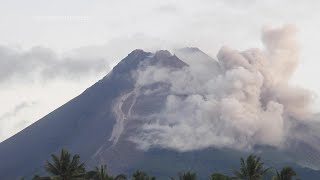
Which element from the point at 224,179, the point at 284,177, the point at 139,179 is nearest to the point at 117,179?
the point at 139,179

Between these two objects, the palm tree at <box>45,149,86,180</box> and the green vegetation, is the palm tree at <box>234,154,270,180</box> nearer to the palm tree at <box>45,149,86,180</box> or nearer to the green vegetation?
the green vegetation

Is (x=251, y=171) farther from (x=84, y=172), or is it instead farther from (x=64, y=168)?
(x=64, y=168)

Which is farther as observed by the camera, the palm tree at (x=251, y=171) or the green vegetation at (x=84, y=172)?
the palm tree at (x=251, y=171)

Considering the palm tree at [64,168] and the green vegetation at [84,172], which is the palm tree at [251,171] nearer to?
the green vegetation at [84,172]

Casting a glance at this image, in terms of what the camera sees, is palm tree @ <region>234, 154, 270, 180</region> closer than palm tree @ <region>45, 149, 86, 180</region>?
No

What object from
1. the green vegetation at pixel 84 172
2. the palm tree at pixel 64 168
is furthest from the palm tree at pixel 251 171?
the palm tree at pixel 64 168

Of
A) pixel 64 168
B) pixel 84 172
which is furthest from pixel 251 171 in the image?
pixel 64 168

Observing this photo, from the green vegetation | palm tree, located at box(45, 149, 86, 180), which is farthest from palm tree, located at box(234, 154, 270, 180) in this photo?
palm tree, located at box(45, 149, 86, 180)

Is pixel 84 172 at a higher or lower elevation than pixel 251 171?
lower

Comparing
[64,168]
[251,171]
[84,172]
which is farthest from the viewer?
[251,171]

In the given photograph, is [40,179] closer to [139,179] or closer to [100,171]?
[100,171]

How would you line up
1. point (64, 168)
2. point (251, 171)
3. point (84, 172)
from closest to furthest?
point (64, 168) < point (84, 172) < point (251, 171)

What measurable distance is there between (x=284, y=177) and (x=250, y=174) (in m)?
6.36

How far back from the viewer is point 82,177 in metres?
94.9
